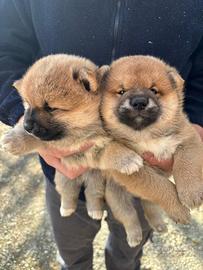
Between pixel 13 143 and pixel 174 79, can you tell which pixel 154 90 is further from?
pixel 13 143

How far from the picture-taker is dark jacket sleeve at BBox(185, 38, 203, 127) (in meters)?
1.87

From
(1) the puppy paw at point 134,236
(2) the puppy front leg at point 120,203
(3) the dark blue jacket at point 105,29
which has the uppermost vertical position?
(3) the dark blue jacket at point 105,29

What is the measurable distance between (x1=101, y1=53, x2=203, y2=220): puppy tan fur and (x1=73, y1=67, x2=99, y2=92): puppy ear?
0.18 ft

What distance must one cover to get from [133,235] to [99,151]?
0.46 meters

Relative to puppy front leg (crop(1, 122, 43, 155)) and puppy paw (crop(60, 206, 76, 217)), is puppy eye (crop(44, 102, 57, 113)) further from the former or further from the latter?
puppy paw (crop(60, 206, 76, 217))

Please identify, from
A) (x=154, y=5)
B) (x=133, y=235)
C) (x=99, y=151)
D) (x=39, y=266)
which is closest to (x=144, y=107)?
(x=99, y=151)

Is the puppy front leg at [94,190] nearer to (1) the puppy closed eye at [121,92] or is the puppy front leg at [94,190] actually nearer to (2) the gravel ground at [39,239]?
(1) the puppy closed eye at [121,92]

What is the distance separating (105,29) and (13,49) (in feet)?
1.37

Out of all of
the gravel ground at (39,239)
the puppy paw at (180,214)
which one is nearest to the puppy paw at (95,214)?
the puppy paw at (180,214)

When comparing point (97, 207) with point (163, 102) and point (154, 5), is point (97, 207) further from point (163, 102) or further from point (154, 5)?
point (154, 5)

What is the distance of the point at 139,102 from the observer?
1.50 meters

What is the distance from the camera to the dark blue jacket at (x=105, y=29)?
1670 millimetres

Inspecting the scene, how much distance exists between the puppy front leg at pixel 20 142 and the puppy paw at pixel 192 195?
57 cm

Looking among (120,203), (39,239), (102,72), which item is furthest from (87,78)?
(39,239)
